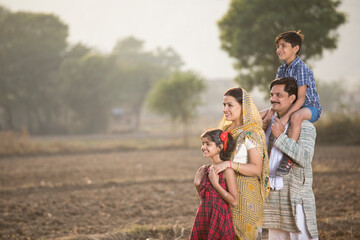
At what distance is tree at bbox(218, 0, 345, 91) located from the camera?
496 inches

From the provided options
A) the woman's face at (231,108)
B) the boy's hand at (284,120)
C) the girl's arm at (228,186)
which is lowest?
the girl's arm at (228,186)

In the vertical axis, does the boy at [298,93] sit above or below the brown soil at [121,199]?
above

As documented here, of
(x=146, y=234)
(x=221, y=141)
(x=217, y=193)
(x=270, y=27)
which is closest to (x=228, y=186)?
(x=217, y=193)

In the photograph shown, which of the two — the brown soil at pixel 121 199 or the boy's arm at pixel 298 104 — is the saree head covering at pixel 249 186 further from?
the brown soil at pixel 121 199

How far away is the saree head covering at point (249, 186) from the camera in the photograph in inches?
119

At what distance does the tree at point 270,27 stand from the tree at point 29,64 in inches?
901

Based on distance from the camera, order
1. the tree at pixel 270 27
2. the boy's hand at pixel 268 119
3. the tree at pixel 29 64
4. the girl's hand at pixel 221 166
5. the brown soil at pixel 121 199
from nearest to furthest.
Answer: the girl's hand at pixel 221 166 < the boy's hand at pixel 268 119 < the brown soil at pixel 121 199 < the tree at pixel 270 27 < the tree at pixel 29 64

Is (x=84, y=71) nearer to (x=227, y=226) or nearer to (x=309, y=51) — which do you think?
(x=309, y=51)

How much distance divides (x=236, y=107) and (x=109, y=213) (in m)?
4.45

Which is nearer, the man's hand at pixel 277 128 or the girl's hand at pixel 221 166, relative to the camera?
the girl's hand at pixel 221 166

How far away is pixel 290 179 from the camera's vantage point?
3.12 meters

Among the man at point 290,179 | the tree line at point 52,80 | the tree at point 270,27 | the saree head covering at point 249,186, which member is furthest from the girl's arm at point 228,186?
the tree line at point 52,80

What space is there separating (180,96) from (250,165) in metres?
17.8

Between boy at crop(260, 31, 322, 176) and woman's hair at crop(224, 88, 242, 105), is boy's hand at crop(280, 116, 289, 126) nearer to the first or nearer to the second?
boy at crop(260, 31, 322, 176)
